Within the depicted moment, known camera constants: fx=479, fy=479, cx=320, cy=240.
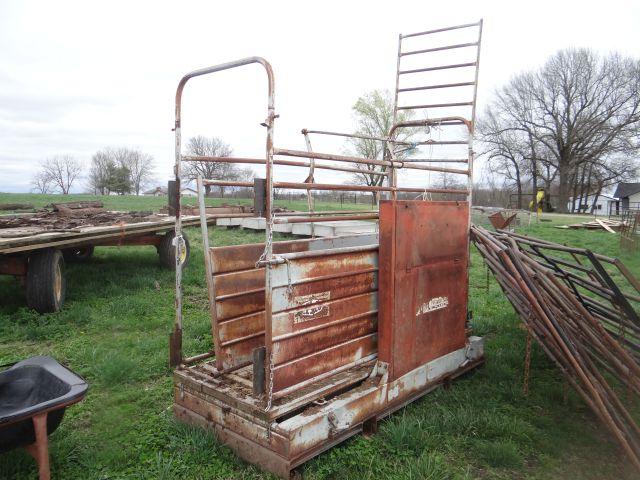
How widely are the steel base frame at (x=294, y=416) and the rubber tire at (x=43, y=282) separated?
10.9ft

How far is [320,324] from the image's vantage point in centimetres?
348

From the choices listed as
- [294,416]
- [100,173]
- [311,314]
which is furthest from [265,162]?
[100,173]

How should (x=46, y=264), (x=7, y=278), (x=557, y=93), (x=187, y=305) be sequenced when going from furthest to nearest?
(x=557, y=93) → (x=7, y=278) → (x=187, y=305) → (x=46, y=264)

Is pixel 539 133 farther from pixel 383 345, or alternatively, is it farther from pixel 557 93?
pixel 383 345

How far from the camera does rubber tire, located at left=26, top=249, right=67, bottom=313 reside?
607cm

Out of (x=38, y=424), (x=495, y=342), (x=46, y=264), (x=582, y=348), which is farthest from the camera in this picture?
(x=46, y=264)

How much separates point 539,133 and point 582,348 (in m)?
48.6

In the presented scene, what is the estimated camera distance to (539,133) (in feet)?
154

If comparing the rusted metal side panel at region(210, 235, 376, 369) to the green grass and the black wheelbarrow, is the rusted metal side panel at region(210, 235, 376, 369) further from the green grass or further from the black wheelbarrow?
the black wheelbarrow

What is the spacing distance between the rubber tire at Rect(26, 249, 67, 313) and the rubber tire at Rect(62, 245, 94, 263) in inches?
112

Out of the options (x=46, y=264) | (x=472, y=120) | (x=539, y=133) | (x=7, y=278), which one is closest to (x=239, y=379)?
(x=472, y=120)

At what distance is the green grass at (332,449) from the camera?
10.1ft

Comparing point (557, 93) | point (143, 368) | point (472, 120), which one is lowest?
point (143, 368)

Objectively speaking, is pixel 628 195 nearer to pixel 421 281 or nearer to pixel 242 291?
pixel 421 281
